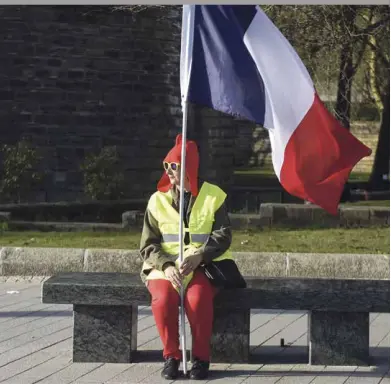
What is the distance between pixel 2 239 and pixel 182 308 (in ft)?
24.0

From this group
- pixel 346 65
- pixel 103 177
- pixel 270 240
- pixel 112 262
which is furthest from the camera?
pixel 103 177

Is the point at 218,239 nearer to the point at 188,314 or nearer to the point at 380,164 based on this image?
the point at 188,314

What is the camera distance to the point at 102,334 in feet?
24.5

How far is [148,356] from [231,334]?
2.10 feet

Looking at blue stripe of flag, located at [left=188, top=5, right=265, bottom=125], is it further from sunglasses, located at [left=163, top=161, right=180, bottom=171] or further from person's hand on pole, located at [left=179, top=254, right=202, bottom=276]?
person's hand on pole, located at [left=179, top=254, right=202, bottom=276]

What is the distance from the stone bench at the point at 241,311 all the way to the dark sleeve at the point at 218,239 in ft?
1.13

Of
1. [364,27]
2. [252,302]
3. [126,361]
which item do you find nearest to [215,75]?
[252,302]

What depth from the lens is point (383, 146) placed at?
84.8 feet

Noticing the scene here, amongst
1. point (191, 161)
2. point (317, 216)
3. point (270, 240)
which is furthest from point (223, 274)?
point (317, 216)

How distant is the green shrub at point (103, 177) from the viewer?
67.3 feet

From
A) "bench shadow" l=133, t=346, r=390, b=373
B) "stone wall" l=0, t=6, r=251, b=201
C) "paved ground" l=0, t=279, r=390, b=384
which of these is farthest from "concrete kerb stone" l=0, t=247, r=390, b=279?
"stone wall" l=0, t=6, r=251, b=201

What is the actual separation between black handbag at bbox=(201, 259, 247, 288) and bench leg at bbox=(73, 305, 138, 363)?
676 millimetres

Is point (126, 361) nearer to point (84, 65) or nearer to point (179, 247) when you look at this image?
point (179, 247)

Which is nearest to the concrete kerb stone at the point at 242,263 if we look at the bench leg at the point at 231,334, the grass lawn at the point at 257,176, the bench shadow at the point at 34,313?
the bench shadow at the point at 34,313
